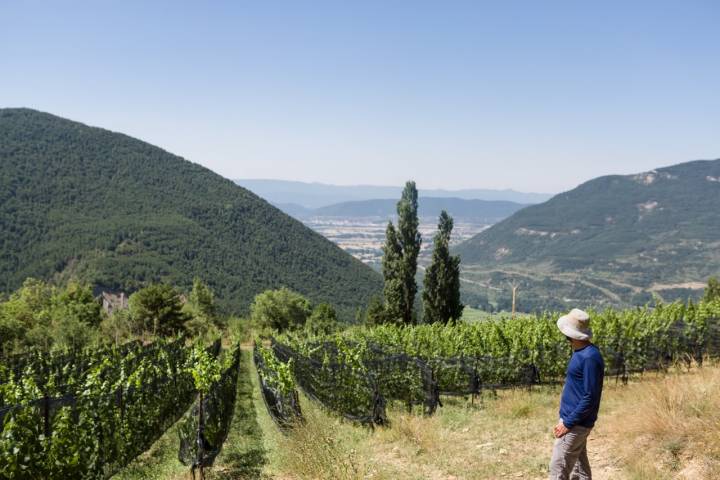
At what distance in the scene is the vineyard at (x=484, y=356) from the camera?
12.0m

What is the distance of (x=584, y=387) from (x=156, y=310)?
Result: 149ft

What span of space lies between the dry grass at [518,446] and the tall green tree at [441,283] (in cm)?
2468

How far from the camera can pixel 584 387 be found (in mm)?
A: 4770

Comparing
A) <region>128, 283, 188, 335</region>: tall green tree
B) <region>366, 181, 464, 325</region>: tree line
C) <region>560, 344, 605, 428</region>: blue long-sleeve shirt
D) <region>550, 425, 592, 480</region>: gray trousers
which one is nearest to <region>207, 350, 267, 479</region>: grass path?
<region>550, 425, 592, 480</region>: gray trousers

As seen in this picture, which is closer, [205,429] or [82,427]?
[82,427]

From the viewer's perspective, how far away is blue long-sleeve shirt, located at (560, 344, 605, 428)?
15.5 ft

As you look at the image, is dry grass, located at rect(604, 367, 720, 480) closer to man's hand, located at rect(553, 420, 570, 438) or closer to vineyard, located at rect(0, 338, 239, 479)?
man's hand, located at rect(553, 420, 570, 438)

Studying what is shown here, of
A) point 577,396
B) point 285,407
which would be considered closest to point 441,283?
point 285,407

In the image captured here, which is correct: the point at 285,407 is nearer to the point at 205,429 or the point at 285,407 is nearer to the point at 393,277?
the point at 205,429

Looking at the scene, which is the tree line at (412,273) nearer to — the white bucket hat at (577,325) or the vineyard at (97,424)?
A: the vineyard at (97,424)

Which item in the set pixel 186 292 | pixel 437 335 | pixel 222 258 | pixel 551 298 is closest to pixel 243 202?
pixel 222 258

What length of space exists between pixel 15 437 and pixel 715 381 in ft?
32.6

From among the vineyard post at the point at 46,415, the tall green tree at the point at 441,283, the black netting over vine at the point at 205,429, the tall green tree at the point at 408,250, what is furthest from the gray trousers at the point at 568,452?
the tall green tree at the point at 408,250

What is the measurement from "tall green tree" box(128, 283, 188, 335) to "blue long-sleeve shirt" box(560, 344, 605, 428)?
4357 cm
